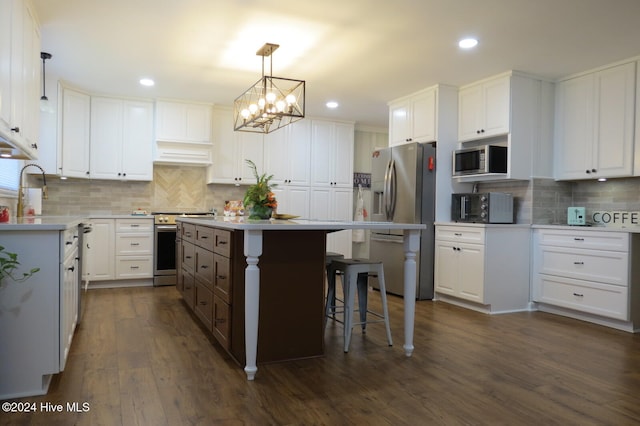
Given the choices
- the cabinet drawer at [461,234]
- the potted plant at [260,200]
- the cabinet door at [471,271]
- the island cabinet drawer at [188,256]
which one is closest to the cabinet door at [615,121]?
the cabinet drawer at [461,234]

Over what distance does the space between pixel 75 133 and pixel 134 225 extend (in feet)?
4.29

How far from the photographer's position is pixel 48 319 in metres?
2.34

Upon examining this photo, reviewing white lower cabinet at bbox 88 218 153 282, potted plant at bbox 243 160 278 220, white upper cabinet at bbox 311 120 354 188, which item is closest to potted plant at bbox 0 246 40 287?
potted plant at bbox 243 160 278 220

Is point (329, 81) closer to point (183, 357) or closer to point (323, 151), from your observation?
point (323, 151)

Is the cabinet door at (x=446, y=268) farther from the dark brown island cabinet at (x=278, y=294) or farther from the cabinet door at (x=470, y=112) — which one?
the dark brown island cabinet at (x=278, y=294)

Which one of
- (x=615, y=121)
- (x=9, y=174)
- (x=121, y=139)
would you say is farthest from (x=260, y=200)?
(x=615, y=121)

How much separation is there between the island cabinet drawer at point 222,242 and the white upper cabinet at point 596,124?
3.60 metres

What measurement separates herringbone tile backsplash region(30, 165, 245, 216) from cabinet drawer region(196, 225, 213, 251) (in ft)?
9.22

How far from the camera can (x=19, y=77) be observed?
2.93 m

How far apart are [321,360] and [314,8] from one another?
7.96 ft

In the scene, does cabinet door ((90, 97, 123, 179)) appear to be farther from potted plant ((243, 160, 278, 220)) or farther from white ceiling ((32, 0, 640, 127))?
potted plant ((243, 160, 278, 220))

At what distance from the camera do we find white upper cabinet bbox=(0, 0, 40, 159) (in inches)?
Answer: 100

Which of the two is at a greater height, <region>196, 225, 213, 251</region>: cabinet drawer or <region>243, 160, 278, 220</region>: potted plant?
<region>243, 160, 278, 220</region>: potted plant

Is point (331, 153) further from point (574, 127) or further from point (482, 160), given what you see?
point (574, 127)
